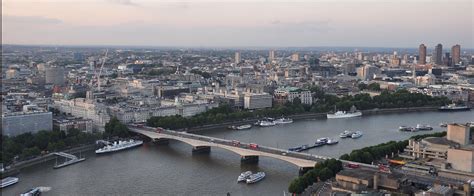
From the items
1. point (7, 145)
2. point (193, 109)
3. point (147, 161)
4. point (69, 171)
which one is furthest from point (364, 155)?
point (193, 109)

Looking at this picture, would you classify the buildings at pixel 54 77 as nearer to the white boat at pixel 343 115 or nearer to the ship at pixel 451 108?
the white boat at pixel 343 115

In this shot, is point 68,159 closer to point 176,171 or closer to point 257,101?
point 176,171

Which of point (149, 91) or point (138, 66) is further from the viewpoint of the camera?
point (138, 66)

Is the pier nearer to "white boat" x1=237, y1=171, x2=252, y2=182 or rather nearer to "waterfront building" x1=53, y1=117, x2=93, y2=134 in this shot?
"waterfront building" x1=53, y1=117, x2=93, y2=134

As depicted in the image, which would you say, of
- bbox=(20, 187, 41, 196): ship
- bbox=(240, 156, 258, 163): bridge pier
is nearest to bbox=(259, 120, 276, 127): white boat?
bbox=(240, 156, 258, 163): bridge pier

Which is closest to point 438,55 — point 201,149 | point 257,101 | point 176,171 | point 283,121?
point 257,101

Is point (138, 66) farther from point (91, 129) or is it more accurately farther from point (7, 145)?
point (7, 145)
